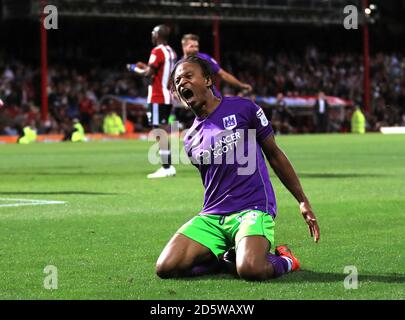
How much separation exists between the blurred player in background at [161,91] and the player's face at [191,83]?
A: 10.3 meters

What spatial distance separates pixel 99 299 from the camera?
666cm

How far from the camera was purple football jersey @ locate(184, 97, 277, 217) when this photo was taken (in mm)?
8039

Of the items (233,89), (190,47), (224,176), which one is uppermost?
(190,47)

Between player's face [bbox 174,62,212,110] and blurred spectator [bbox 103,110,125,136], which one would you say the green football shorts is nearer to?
player's face [bbox 174,62,212,110]

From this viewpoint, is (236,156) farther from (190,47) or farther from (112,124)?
(112,124)

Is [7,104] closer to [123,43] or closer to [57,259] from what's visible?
[123,43]

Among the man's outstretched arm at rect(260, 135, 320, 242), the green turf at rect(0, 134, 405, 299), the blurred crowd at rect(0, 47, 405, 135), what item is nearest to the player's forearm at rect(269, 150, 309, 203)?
the man's outstretched arm at rect(260, 135, 320, 242)

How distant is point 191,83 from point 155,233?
283 cm

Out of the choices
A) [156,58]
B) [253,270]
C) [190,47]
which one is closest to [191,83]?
[253,270]

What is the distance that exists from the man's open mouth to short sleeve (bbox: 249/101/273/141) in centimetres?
46

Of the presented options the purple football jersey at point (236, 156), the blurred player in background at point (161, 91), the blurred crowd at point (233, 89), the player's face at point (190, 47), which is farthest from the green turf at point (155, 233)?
the blurred crowd at point (233, 89)

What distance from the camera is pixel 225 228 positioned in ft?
26.3

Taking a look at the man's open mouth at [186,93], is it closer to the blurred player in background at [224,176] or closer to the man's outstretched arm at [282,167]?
the blurred player in background at [224,176]
